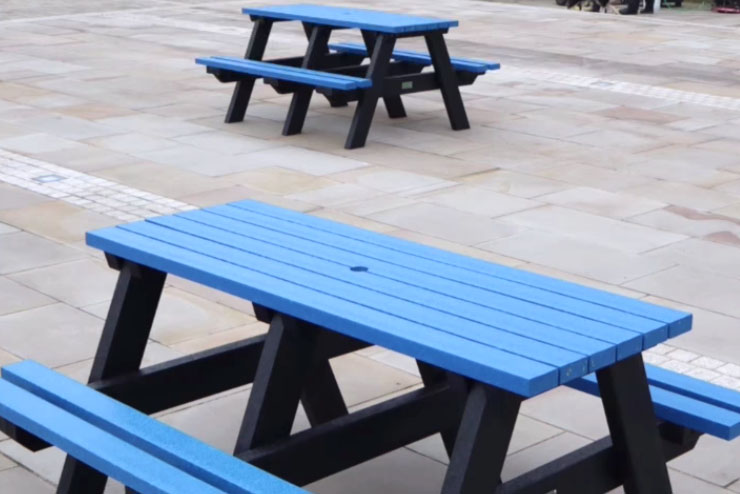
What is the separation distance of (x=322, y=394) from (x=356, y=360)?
88cm

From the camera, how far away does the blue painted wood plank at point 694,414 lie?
3254 mm

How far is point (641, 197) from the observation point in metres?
7.38

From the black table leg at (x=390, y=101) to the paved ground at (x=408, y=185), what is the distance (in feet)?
0.38

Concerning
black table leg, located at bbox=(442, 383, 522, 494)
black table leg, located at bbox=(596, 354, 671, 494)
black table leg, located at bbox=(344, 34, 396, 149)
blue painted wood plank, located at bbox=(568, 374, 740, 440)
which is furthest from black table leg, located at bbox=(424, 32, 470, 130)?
black table leg, located at bbox=(442, 383, 522, 494)

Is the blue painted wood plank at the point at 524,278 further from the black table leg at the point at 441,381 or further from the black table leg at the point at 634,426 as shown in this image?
the black table leg at the point at 441,381

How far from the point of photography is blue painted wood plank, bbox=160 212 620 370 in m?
2.93

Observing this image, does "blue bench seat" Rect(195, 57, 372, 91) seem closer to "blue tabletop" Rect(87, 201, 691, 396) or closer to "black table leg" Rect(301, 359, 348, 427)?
"blue tabletop" Rect(87, 201, 691, 396)

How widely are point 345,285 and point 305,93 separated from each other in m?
A: 5.77

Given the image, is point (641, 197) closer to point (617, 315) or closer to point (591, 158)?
point (591, 158)

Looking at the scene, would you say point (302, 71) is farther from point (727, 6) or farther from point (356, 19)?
point (727, 6)

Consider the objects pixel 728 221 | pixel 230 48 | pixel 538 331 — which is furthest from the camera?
pixel 230 48

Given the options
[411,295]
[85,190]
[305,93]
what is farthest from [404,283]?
[305,93]

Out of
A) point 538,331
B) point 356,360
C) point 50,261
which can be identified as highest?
point 538,331

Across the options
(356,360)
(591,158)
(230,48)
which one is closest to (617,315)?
(356,360)
